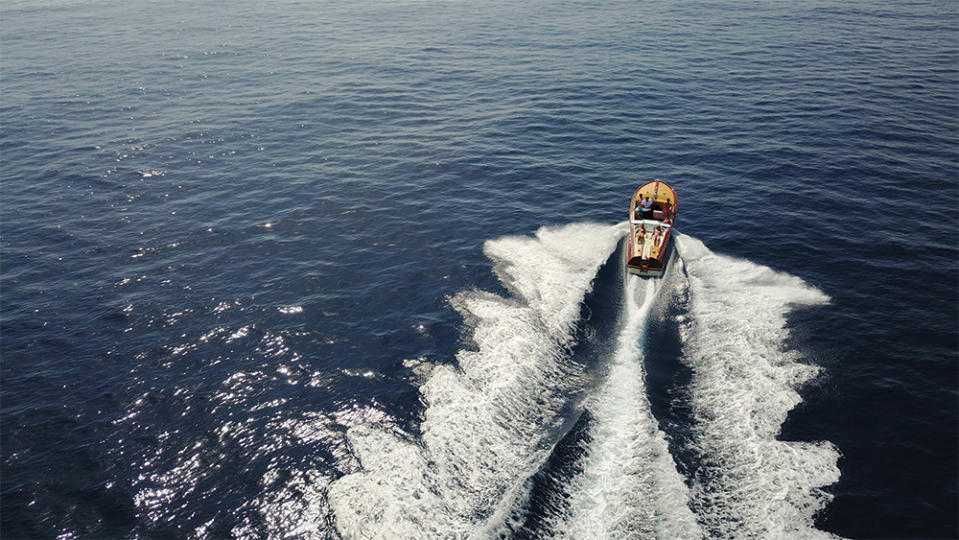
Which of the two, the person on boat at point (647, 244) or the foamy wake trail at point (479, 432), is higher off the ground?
the person on boat at point (647, 244)

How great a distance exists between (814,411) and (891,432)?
2.87 m

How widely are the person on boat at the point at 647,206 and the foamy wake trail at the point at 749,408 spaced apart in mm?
4946

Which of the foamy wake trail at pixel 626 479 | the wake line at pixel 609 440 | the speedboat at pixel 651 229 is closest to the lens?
the foamy wake trail at pixel 626 479

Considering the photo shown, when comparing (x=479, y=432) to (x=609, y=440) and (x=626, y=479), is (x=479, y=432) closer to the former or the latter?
(x=609, y=440)

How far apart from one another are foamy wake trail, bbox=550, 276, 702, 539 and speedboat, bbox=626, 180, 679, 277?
28.5 ft

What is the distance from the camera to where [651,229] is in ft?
111

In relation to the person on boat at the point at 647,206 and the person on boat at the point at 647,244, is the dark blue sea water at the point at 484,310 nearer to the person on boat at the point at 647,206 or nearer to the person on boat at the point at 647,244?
the person on boat at the point at 647,244

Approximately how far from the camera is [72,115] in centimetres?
5938

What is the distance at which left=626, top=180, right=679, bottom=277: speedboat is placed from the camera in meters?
31.5

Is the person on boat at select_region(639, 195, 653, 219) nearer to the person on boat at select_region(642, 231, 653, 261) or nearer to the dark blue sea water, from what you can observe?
the person on boat at select_region(642, 231, 653, 261)

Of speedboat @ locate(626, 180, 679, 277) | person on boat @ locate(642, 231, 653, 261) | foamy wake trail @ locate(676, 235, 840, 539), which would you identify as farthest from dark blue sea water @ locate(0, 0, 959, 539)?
person on boat @ locate(642, 231, 653, 261)

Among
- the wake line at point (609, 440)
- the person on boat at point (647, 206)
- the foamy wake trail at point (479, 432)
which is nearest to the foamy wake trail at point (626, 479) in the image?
the wake line at point (609, 440)

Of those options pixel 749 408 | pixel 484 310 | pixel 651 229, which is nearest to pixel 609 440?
pixel 749 408

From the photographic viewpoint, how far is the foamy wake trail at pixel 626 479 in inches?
720
